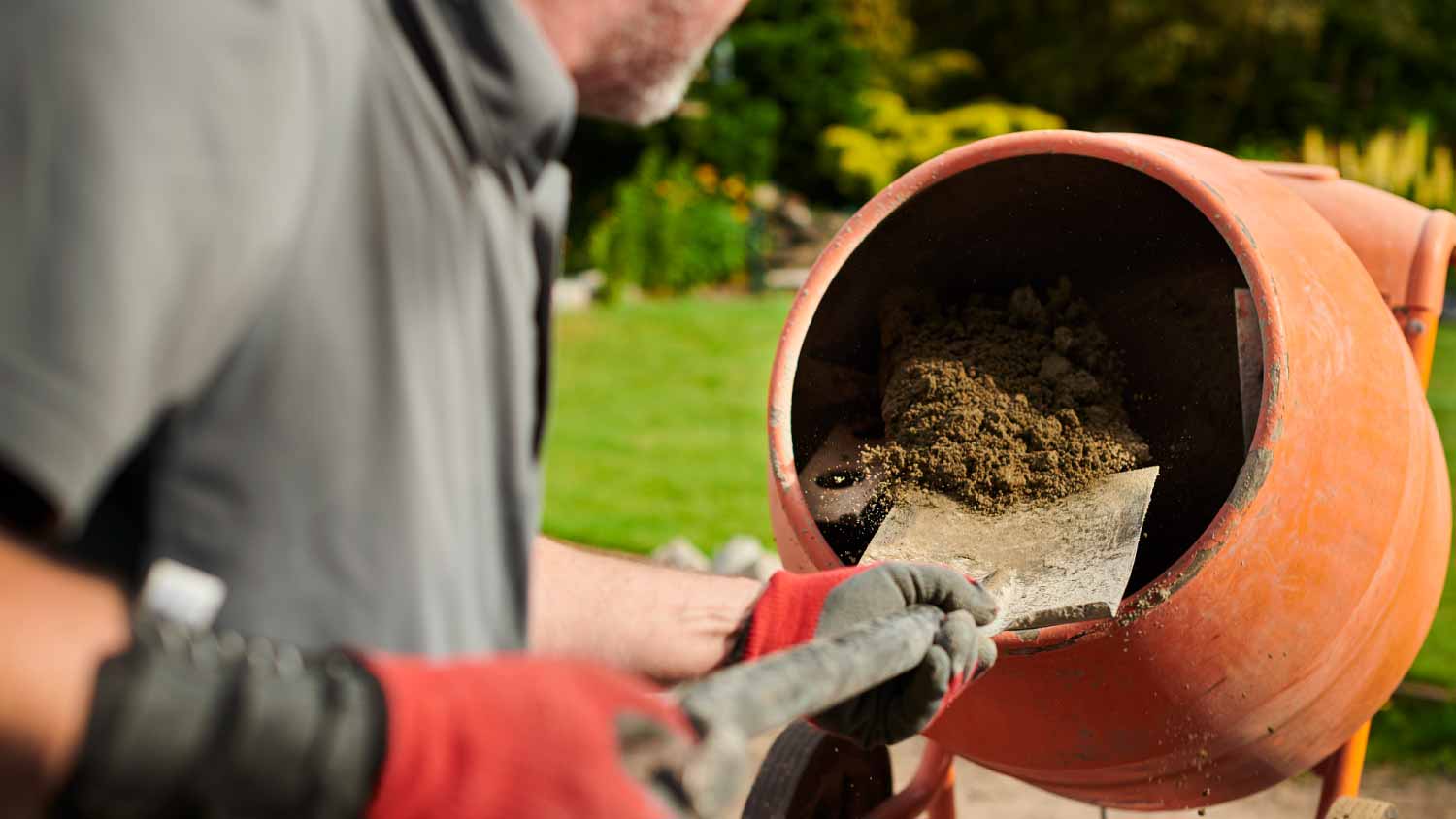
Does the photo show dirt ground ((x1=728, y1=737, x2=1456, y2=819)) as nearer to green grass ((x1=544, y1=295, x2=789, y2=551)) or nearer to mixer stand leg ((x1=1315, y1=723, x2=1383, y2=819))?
mixer stand leg ((x1=1315, y1=723, x2=1383, y2=819))

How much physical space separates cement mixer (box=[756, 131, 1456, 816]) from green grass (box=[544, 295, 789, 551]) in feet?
8.58

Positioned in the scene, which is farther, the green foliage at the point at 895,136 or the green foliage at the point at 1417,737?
the green foliage at the point at 895,136

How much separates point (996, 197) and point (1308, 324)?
577mm

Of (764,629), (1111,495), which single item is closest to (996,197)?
(1111,495)

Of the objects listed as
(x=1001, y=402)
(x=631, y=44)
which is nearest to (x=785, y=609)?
(x=1001, y=402)

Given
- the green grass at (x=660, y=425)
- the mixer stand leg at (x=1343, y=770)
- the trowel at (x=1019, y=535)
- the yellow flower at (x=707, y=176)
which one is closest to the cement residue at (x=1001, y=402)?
the trowel at (x=1019, y=535)

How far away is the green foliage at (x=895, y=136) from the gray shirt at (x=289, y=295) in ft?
37.7

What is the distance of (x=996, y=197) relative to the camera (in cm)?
216

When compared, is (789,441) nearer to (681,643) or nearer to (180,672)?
(681,643)

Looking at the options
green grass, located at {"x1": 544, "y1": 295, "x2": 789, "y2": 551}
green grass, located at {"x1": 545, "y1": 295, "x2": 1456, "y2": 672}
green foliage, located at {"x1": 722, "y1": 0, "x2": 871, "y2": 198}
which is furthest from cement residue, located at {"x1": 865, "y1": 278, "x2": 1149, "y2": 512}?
green foliage, located at {"x1": 722, "y1": 0, "x2": 871, "y2": 198}

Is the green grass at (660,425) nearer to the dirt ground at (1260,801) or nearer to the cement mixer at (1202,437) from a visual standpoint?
the dirt ground at (1260,801)

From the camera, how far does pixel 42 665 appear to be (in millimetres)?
745

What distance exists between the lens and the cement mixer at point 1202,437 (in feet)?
5.48

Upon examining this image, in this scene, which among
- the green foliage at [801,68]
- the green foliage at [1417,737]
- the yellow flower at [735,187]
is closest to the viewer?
the green foliage at [1417,737]
